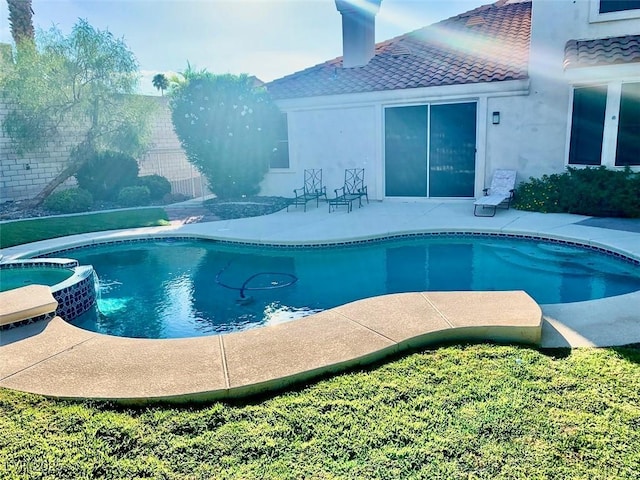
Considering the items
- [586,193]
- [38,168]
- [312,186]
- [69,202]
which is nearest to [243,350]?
[586,193]

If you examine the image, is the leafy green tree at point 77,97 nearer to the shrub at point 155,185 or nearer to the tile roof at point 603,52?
the shrub at point 155,185

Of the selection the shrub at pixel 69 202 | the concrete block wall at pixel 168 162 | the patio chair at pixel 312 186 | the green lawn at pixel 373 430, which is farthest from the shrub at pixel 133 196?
the green lawn at pixel 373 430


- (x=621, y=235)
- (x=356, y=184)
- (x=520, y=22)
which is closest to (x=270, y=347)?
(x=621, y=235)

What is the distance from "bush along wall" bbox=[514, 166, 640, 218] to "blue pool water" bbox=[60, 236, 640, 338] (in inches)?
95.9

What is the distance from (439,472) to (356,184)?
12049mm

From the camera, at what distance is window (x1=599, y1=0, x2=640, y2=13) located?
10.9 meters

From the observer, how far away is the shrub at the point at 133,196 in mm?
15531

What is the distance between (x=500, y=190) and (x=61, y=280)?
10.1 meters

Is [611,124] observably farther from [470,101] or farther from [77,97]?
[77,97]

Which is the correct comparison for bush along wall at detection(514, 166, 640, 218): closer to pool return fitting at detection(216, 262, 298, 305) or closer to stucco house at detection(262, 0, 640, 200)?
stucco house at detection(262, 0, 640, 200)

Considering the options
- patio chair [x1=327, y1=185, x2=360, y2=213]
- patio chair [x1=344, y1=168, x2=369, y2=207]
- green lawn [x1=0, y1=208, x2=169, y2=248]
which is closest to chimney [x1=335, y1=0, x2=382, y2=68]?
patio chair [x1=344, y1=168, x2=369, y2=207]

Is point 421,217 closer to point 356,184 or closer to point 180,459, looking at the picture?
point 356,184

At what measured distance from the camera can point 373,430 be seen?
10.5 ft

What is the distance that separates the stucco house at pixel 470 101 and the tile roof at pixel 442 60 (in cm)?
4
